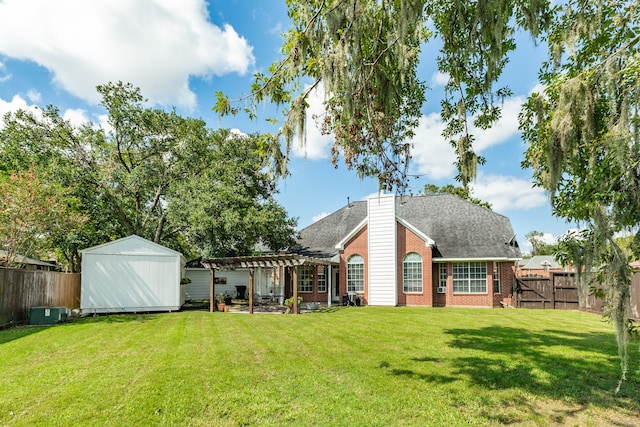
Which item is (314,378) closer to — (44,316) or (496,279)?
(44,316)

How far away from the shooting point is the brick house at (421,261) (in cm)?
1719

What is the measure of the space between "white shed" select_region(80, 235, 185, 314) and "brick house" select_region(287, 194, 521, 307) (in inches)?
219

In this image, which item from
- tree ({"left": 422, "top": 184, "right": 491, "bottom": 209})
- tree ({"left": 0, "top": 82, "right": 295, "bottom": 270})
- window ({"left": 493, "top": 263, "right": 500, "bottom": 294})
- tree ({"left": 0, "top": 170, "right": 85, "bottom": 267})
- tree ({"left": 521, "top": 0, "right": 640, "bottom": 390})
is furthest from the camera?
tree ({"left": 422, "top": 184, "right": 491, "bottom": 209})

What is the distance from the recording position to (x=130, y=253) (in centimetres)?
1467

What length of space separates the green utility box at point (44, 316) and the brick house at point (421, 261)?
29.3ft

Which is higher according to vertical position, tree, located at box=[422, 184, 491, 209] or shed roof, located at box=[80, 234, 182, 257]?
tree, located at box=[422, 184, 491, 209]

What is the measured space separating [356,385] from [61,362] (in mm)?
5318

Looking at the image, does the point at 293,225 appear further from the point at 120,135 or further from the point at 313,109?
the point at 313,109

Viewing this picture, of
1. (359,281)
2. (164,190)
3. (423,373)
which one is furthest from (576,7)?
(164,190)

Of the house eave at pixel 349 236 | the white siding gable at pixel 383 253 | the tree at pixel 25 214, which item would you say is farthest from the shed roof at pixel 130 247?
the white siding gable at pixel 383 253

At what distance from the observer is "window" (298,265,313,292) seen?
19578mm

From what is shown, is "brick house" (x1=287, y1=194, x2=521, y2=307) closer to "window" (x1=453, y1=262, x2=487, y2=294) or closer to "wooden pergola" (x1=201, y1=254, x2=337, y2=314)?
"window" (x1=453, y1=262, x2=487, y2=294)

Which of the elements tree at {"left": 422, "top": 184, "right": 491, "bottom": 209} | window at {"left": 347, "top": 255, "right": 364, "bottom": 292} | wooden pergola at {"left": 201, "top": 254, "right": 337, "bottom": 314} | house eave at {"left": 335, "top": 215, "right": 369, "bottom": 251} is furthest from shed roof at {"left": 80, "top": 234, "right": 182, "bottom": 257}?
tree at {"left": 422, "top": 184, "right": 491, "bottom": 209}

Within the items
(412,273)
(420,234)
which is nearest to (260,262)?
(412,273)
